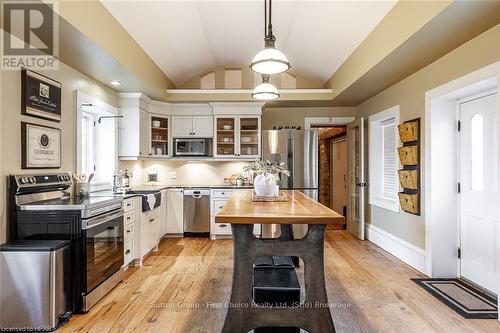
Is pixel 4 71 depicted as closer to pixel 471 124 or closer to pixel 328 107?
pixel 471 124

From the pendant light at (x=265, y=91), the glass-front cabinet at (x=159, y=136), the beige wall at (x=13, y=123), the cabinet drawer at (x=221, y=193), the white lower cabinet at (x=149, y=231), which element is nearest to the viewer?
the beige wall at (x=13, y=123)

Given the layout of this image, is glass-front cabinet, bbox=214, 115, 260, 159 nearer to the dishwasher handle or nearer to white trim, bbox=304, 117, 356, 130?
the dishwasher handle

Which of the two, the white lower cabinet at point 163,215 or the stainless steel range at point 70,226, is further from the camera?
the white lower cabinet at point 163,215

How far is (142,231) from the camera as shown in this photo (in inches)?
158

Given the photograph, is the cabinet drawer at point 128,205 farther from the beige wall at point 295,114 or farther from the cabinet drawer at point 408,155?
the cabinet drawer at point 408,155

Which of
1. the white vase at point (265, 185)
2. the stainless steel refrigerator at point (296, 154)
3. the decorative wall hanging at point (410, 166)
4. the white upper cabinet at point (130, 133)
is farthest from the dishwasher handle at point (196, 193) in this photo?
the decorative wall hanging at point (410, 166)

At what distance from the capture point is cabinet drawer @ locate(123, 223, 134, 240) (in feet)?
11.5

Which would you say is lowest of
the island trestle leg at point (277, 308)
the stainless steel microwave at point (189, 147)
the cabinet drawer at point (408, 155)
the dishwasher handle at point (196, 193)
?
the island trestle leg at point (277, 308)

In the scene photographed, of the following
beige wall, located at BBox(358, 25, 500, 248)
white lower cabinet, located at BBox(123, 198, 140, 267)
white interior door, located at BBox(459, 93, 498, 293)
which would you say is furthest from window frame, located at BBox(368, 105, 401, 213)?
white lower cabinet, located at BBox(123, 198, 140, 267)

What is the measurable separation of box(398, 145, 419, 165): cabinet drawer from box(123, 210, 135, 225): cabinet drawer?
3.56 metres

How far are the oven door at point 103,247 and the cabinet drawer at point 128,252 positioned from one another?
0.58ft

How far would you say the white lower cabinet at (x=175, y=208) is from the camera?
5.23 m

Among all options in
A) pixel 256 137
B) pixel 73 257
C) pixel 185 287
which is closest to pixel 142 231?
pixel 185 287

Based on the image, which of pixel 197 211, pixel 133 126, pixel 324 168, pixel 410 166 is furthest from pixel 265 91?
pixel 324 168
